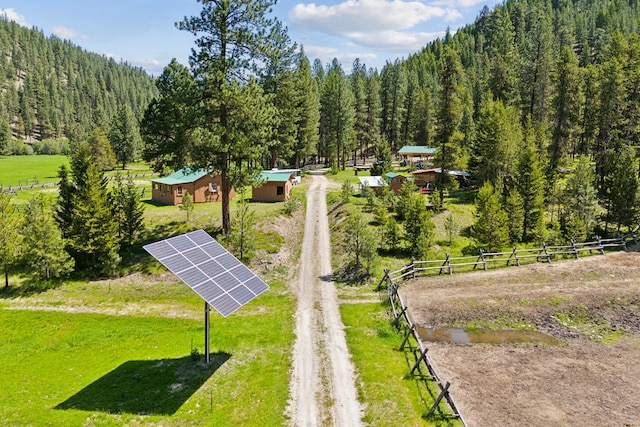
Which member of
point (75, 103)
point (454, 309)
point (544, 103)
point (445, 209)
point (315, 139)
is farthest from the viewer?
point (75, 103)

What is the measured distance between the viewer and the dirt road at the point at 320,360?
14539mm

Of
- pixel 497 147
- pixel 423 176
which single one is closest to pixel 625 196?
pixel 497 147

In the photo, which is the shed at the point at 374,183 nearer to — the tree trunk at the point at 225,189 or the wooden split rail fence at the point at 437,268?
the wooden split rail fence at the point at 437,268

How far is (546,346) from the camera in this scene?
2052 centimetres

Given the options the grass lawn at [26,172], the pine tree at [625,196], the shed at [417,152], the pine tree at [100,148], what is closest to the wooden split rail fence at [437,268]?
the pine tree at [625,196]

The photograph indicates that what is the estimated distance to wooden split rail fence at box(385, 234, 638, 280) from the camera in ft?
94.9

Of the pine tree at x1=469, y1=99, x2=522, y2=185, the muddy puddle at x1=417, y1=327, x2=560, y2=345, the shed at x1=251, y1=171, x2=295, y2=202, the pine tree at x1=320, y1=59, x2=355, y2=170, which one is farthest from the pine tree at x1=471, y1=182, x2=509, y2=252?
the pine tree at x1=320, y1=59, x2=355, y2=170

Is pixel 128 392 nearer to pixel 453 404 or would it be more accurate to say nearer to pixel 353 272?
pixel 453 404

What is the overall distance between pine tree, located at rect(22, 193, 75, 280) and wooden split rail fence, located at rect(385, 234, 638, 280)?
23357 mm

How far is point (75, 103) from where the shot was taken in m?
195

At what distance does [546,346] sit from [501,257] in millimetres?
13952

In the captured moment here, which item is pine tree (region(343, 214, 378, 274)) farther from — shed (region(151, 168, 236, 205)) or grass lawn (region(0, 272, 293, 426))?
shed (region(151, 168, 236, 205))

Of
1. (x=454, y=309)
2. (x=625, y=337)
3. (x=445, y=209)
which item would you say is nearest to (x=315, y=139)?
(x=445, y=209)

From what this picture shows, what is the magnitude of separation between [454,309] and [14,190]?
205 feet
